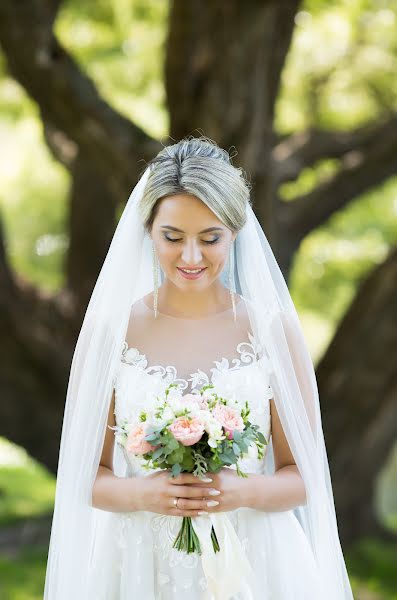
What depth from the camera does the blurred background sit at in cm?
561

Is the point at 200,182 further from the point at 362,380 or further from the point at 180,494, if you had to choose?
the point at 362,380

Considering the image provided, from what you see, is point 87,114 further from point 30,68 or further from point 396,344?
point 396,344

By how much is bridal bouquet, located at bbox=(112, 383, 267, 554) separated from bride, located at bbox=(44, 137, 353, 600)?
0.52ft

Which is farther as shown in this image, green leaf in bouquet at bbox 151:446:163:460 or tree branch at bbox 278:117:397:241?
tree branch at bbox 278:117:397:241

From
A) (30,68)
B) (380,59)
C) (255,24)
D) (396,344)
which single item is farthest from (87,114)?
(380,59)

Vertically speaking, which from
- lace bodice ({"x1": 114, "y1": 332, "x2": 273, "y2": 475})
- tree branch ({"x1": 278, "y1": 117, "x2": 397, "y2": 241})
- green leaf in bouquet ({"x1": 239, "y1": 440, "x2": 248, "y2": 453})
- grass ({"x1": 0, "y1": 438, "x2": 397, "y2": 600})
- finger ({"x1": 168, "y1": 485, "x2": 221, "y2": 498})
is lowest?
finger ({"x1": 168, "y1": 485, "x2": 221, "y2": 498})

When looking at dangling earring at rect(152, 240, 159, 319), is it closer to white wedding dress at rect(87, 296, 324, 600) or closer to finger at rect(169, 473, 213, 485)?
white wedding dress at rect(87, 296, 324, 600)

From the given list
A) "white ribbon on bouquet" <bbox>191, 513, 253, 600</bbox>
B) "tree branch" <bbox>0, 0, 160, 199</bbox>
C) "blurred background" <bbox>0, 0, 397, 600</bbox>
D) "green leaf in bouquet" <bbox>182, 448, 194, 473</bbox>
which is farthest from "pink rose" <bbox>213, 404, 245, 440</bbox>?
"tree branch" <bbox>0, 0, 160, 199</bbox>

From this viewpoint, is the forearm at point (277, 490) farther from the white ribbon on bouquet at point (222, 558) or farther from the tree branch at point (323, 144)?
the tree branch at point (323, 144)

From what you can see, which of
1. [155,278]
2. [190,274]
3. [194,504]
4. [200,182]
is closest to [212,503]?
[194,504]

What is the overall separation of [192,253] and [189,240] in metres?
0.05

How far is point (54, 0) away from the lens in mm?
5797

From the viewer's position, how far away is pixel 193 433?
264cm

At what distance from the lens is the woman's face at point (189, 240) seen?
116 inches
